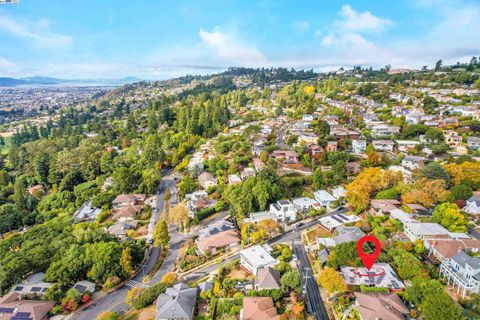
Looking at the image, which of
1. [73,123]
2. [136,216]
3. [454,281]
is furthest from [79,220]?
[73,123]

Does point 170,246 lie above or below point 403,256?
below

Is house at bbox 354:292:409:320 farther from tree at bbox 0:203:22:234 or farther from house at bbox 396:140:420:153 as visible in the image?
tree at bbox 0:203:22:234

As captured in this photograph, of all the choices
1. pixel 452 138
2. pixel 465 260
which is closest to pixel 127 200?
pixel 465 260

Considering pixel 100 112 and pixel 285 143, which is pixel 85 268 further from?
pixel 100 112

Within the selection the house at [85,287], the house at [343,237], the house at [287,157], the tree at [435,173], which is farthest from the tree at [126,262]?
the tree at [435,173]

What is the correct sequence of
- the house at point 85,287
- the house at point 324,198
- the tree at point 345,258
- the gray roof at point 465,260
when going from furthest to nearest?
the house at point 324,198 → the house at point 85,287 → the tree at point 345,258 → the gray roof at point 465,260

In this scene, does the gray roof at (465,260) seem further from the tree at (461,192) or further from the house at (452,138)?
the house at (452,138)
